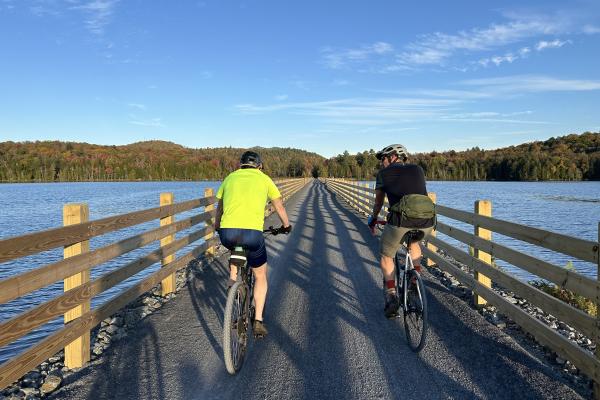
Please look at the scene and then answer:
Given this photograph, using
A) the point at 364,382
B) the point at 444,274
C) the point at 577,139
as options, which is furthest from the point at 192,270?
the point at 577,139

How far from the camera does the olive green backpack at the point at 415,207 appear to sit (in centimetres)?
483

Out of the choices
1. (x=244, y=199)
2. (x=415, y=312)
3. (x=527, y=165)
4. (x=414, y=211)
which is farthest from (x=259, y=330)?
(x=527, y=165)

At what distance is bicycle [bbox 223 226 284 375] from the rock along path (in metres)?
0.18

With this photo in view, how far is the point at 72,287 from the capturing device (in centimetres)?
427

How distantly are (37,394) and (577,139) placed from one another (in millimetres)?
202581

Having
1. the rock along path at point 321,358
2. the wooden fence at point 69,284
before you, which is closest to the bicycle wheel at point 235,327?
the rock along path at point 321,358

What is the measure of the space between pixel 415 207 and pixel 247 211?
186 cm

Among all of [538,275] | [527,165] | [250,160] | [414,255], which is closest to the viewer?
[538,275]

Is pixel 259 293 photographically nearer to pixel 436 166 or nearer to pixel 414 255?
pixel 414 255

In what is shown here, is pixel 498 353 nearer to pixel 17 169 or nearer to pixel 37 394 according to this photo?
pixel 37 394

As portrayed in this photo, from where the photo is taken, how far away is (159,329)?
5.42 metres

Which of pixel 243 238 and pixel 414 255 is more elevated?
pixel 243 238

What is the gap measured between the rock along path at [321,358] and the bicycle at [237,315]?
7.1 inches

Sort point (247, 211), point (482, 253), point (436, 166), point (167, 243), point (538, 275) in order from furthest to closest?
point (436, 166) < point (167, 243) < point (482, 253) < point (538, 275) < point (247, 211)
